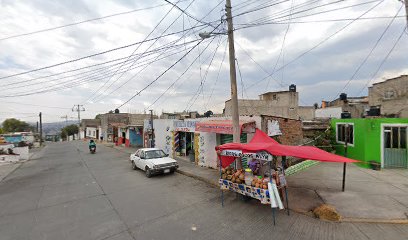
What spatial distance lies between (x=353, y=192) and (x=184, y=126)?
11.3 m

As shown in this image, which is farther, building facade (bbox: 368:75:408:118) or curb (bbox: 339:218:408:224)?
building facade (bbox: 368:75:408:118)

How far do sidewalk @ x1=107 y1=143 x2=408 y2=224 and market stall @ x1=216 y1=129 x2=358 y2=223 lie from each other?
1.14m

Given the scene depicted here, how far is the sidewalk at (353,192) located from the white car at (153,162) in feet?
4.08

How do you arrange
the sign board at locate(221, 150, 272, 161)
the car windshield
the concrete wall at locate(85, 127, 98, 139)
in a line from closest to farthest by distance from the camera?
1. the sign board at locate(221, 150, 272, 161)
2. the car windshield
3. the concrete wall at locate(85, 127, 98, 139)

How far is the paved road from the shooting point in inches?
224

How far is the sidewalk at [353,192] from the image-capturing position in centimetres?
644

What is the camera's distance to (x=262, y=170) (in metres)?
8.46

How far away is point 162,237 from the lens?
560 centimetres

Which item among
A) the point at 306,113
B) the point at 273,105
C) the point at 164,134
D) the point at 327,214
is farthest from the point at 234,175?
the point at 306,113

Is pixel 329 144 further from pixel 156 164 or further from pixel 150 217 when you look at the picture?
pixel 150 217

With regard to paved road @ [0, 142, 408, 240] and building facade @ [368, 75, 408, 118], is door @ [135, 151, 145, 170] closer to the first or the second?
paved road @ [0, 142, 408, 240]

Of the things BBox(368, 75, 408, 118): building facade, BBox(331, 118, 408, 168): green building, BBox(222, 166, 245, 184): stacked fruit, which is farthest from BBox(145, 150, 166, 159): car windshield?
BBox(368, 75, 408, 118): building facade

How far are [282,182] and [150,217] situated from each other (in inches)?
172

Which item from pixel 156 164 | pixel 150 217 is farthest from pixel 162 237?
pixel 156 164
